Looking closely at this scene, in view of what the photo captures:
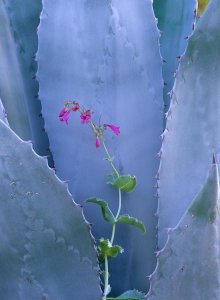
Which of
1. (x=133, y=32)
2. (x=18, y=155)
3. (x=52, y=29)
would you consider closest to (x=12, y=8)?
(x=52, y=29)

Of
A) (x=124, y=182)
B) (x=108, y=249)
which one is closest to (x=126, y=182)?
(x=124, y=182)

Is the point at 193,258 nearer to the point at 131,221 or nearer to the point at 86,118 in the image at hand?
the point at 131,221

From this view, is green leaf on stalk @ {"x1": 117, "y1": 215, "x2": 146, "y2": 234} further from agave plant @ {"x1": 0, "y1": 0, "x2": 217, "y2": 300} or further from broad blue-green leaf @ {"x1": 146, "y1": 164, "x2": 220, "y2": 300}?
broad blue-green leaf @ {"x1": 146, "y1": 164, "x2": 220, "y2": 300}

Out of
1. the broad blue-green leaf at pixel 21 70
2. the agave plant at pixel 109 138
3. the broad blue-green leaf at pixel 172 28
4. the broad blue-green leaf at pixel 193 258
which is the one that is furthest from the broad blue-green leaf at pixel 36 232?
the broad blue-green leaf at pixel 172 28

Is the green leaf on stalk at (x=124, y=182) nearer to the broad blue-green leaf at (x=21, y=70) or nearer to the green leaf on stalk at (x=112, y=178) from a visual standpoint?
the green leaf on stalk at (x=112, y=178)

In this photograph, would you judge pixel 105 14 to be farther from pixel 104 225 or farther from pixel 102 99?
pixel 104 225

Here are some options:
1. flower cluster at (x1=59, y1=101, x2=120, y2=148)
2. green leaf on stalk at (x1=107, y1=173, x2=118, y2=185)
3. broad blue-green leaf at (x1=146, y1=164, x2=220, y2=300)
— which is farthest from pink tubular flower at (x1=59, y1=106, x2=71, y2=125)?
broad blue-green leaf at (x1=146, y1=164, x2=220, y2=300)

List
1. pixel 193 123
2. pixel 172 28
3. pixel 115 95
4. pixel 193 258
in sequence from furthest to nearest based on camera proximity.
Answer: pixel 172 28 < pixel 115 95 < pixel 193 123 < pixel 193 258
